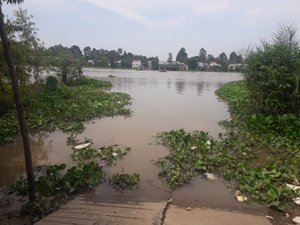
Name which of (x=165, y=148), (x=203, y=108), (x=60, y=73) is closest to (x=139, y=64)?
(x=60, y=73)

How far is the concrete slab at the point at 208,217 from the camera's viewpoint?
379 cm

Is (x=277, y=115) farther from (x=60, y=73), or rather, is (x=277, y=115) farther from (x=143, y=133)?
(x=60, y=73)

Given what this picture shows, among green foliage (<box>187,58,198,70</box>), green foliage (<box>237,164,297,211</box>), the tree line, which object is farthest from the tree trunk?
green foliage (<box>187,58,198,70</box>)

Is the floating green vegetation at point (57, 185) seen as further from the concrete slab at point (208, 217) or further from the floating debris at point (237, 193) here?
the floating debris at point (237, 193)

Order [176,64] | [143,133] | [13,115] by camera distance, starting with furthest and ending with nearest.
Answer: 1. [176,64]
2. [13,115]
3. [143,133]

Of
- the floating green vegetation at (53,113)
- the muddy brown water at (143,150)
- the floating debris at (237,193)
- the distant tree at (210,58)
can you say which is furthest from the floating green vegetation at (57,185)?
the distant tree at (210,58)

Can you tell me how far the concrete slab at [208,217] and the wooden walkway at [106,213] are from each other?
169mm

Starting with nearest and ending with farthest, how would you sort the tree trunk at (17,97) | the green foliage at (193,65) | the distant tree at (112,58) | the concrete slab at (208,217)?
the concrete slab at (208,217) < the tree trunk at (17,97) < the distant tree at (112,58) < the green foliage at (193,65)

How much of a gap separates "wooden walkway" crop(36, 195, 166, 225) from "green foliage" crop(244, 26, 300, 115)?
633cm

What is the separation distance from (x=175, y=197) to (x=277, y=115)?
565cm

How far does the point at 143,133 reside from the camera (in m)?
8.94

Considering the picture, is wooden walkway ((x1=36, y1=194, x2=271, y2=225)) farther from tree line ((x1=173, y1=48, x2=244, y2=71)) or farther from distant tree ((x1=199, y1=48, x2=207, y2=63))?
distant tree ((x1=199, y1=48, x2=207, y2=63))

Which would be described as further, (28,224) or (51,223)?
(28,224)

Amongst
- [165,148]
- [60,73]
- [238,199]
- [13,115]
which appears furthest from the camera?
[60,73]
